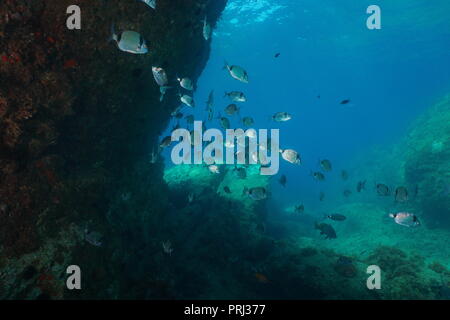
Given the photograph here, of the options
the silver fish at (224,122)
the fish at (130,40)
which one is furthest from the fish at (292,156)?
the fish at (130,40)

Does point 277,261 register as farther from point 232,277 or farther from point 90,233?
point 90,233

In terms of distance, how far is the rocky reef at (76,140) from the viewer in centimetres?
576

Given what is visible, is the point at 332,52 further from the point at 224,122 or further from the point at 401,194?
the point at 401,194

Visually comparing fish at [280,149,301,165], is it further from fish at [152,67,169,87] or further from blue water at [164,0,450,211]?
blue water at [164,0,450,211]

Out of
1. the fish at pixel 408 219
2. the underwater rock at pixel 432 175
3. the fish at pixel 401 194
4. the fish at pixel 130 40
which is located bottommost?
the underwater rock at pixel 432 175

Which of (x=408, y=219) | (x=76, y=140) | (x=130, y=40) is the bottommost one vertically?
(x=408, y=219)

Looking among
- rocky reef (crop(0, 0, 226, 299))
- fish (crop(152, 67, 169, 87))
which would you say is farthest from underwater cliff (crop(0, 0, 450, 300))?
fish (crop(152, 67, 169, 87))

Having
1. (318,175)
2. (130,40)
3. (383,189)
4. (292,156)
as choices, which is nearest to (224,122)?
(292,156)

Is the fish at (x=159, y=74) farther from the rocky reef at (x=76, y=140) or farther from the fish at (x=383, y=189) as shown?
the fish at (x=383, y=189)

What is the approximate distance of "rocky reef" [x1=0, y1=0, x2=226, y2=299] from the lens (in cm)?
576

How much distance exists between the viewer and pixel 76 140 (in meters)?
Answer: 7.82

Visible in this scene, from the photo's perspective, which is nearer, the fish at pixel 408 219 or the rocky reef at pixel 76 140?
the rocky reef at pixel 76 140

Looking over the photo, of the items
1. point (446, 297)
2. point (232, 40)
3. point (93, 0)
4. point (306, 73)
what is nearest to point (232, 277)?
point (446, 297)

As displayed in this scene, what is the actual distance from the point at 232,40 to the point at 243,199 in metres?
39.3
